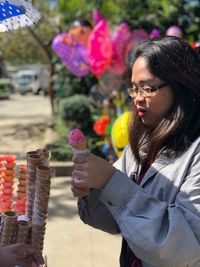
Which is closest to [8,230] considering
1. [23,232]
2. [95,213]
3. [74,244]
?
[23,232]

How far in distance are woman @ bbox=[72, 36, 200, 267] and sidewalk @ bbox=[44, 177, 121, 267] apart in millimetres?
2449

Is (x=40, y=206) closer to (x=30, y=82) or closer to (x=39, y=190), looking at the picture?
(x=39, y=190)

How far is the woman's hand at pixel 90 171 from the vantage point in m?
1.35

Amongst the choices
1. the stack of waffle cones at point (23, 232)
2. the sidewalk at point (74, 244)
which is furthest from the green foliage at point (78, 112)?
the stack of waffle cones at point (23, 232)

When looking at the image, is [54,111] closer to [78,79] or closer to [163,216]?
[78,79]

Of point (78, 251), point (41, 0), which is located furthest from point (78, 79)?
point (78, 251)

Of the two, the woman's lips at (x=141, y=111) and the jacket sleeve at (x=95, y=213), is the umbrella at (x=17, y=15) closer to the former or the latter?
the woman's lips at (x=141, y=111)

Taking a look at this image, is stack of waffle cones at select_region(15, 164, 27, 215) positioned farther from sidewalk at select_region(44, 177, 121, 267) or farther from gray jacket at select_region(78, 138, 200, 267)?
sidewalk at select_region(44, 177, 121, 267)

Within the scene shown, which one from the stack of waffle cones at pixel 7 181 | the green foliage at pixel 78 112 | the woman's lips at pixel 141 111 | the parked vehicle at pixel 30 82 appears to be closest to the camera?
the woman's lips at pixel 141 111

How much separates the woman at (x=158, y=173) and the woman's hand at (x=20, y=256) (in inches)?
9.3

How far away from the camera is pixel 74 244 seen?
439cm

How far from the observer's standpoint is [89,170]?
1352mm

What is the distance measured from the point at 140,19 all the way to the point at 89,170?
9.38 metres

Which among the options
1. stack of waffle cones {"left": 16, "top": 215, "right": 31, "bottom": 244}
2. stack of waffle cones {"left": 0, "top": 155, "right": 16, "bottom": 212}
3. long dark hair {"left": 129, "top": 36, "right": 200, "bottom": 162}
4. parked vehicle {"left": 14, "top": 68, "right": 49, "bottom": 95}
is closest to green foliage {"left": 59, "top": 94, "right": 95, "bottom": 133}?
stack of waffle cones {"left": 0, "top": 155, "right": 16, "bottom": 212}
